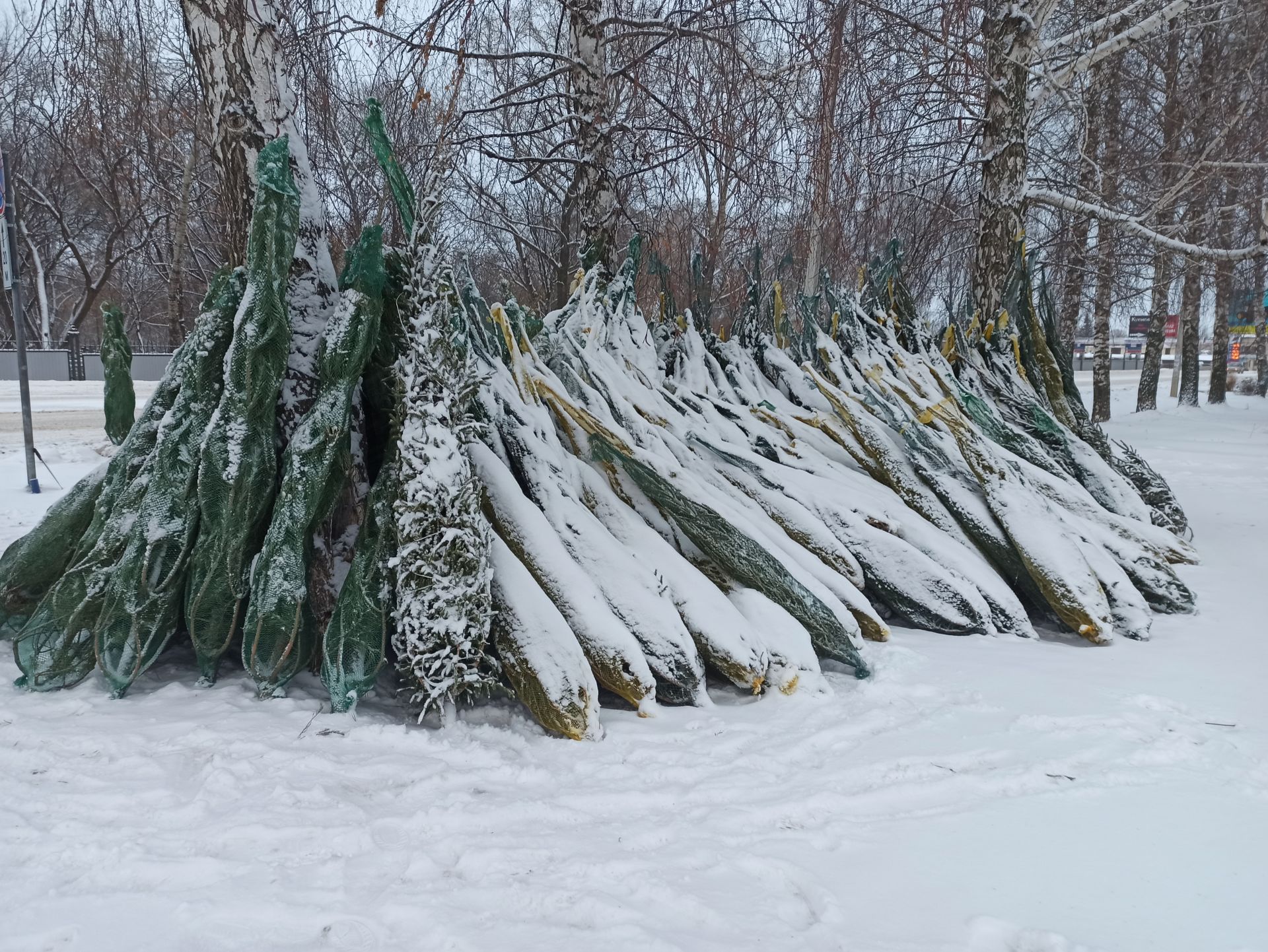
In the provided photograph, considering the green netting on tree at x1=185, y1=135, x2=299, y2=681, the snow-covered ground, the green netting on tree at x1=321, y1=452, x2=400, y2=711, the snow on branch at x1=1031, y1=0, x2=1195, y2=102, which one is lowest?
the snow-covered ground

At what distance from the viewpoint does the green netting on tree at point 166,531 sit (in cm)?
282

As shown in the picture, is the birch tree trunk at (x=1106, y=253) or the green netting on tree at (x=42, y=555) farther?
the birch tree trunk at (x=1106, y=253)

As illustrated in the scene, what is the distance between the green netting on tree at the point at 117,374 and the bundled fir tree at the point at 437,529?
5.29 feet

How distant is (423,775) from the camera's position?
88.9 inches

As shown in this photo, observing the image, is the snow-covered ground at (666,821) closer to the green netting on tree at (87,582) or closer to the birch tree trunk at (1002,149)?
the green netting on tree at (87,582)

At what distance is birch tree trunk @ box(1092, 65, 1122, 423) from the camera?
1142 centimetres

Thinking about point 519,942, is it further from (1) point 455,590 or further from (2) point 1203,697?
(2) point 1203,697

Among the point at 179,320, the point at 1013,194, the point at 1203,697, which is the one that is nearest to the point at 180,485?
the point at 1203,697

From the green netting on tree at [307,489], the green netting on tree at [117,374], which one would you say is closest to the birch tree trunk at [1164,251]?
the green netting on tree at [307,489]

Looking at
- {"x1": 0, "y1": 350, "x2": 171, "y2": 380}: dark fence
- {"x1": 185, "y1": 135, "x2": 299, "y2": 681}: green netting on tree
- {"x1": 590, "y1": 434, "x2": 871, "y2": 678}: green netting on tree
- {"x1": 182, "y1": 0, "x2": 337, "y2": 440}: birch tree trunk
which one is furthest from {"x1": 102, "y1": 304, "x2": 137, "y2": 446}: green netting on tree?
{"x1": 0, "y1": 350, "x2": 171, "y2": 380}: dark fence

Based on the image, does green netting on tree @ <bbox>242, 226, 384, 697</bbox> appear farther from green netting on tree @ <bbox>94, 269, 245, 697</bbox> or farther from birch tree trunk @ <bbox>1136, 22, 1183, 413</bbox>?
birch tree trunk @ <bbox>1136, 22, 1183, 413</bbox>

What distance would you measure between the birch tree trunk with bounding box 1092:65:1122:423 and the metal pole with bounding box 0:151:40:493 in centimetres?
1155

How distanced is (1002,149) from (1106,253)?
738 centimetres

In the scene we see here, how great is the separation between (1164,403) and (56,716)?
69.2 ft
